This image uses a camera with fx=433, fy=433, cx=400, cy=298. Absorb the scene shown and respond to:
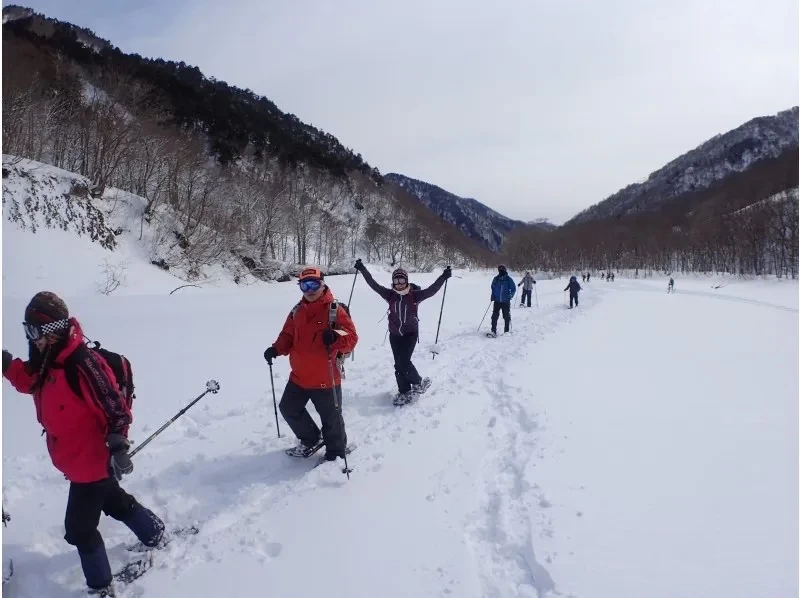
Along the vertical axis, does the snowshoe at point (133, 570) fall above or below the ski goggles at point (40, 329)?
below

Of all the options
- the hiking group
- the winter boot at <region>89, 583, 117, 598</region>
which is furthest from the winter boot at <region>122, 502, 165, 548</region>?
the winter boot at <region>89, 583, 117, 598</region>

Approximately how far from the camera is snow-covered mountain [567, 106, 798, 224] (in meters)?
158

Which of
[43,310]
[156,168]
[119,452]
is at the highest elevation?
[156,168]

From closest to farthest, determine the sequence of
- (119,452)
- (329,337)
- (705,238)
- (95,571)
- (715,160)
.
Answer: (119,452)
(95,571)
(329,337)
(705,238)
(715,160)

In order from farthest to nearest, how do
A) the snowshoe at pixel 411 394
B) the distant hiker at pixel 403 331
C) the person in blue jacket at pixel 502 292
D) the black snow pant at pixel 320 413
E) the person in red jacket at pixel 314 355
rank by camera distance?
1. the person in blue jacket at pixel 502 292
2. the distant hiker at pixel 403 331
3. the snowshoe at pixel 411 394
4. the black snow pant at pixel 320 413
5. the person in red jacket at pixel 314 355

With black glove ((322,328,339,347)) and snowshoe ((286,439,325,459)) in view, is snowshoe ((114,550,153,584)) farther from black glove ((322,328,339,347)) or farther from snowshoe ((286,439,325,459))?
black glove ((322,328,339,347))

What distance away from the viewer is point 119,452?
8.72ft

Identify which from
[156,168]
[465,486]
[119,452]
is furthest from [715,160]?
[119,452]

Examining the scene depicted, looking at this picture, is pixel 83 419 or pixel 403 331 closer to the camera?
pixel 83 419

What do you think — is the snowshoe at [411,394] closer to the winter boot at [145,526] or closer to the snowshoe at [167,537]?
the snowshoe at [167,537]

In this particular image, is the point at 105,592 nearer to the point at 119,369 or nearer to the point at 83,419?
the point at 83,419

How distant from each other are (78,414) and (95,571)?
1064 mm

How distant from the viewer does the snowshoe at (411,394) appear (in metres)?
6.07

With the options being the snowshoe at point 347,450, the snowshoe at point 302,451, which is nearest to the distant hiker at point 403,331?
the snowshoe at point 347,450
